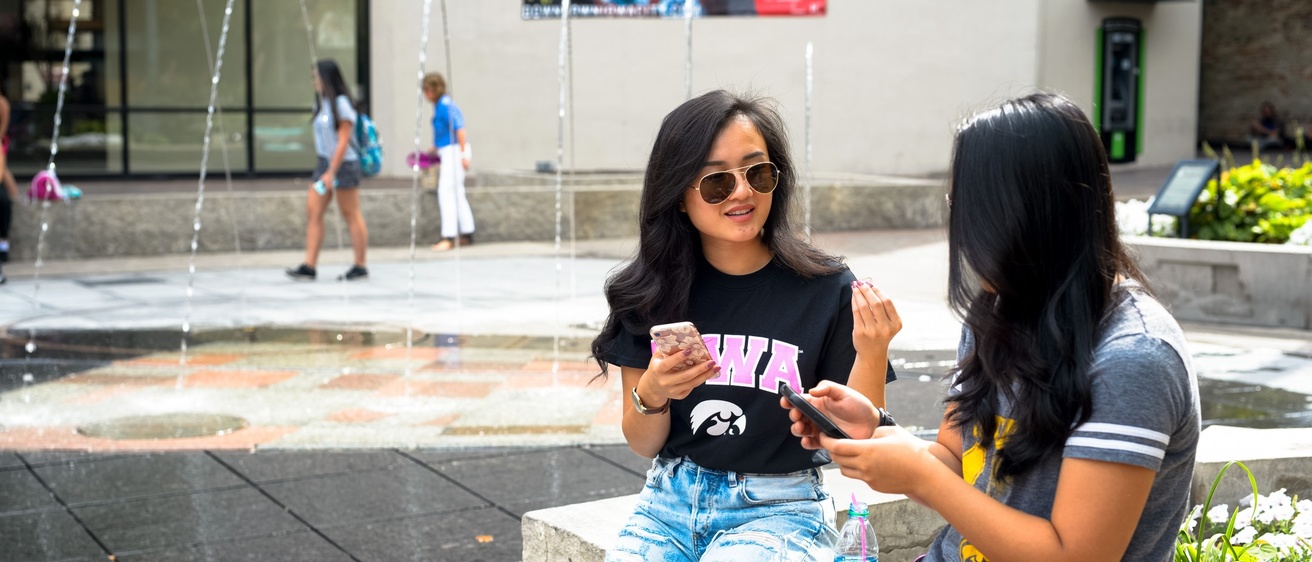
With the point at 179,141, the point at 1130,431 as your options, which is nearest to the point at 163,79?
the point at 179,141

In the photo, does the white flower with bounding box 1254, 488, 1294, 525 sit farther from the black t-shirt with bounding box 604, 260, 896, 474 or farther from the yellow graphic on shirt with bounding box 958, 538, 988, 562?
the yellow graphic on shirt with bounding box 958, 538, 988, 562

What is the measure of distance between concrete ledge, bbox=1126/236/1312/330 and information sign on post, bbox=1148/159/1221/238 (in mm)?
281

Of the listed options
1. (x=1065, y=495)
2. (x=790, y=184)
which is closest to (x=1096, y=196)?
(x=1065, y=495)

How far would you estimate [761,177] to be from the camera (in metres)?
2.81

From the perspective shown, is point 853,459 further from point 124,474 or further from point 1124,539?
point 124,474

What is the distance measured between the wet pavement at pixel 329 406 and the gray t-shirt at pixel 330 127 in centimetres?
105

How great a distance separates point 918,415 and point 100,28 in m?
16.4

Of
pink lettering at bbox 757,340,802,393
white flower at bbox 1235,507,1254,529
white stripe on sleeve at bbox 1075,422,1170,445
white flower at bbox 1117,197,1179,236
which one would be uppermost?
white stripe on sleeve at bbox 1075,422,1170,445

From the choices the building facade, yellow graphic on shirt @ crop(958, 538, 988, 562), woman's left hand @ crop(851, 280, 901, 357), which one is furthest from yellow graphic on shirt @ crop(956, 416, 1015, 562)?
the building facade

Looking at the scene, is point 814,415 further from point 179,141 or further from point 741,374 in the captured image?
point 179,141

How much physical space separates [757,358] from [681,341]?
14.6 inches

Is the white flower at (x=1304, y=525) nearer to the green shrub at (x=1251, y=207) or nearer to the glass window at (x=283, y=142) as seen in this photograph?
the green shrub at (x=1251, y=207)

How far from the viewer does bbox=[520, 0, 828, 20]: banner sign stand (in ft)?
67.0

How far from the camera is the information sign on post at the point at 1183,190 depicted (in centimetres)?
927
